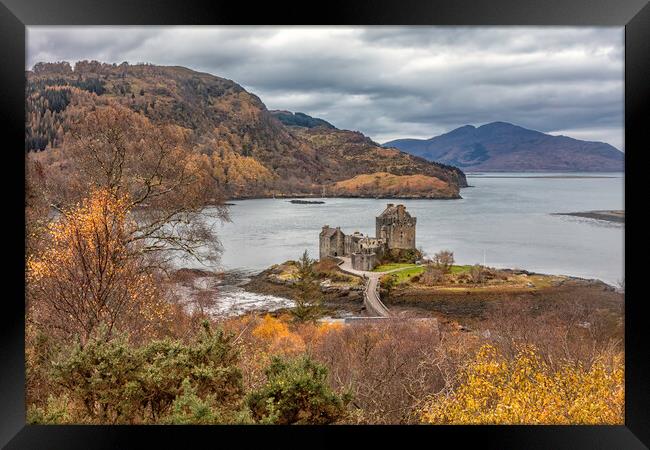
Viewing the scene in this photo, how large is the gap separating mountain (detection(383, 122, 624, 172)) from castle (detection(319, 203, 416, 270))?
1953mm

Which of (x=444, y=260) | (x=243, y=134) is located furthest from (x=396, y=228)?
(x=243, y=134)

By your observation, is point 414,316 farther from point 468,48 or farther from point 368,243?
point 468,48

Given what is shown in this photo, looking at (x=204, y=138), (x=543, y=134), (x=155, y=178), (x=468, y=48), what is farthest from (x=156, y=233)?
(x=543, y=134)

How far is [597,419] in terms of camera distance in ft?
10.7

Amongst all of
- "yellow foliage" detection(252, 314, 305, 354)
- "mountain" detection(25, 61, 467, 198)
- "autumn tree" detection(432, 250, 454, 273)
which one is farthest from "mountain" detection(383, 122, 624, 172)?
"yellow foliage" detection(252, 314, 305, 354)

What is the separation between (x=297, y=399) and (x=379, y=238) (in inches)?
319

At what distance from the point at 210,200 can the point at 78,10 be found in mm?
3525

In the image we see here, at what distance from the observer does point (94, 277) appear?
4289 millimetres

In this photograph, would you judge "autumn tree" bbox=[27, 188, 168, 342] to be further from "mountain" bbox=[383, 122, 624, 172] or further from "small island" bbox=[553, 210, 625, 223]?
"small island" bbox=[553, 210, 625, 223]

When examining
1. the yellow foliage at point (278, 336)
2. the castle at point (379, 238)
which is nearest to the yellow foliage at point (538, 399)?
the yellow foliage at point (278, 336)

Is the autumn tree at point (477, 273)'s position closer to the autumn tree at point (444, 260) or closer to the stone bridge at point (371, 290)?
the autumn tree at point (444, 260)
